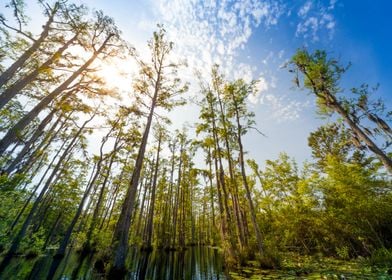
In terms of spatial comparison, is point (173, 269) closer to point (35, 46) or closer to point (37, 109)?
point (37, 109)

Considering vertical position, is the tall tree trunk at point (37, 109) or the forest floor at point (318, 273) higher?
the tall tree trunk at point (37, 109)

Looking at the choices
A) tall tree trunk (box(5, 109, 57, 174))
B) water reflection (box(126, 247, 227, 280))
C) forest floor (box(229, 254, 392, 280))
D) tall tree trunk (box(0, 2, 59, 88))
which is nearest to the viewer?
forest floor (box(229, 254, 392, 280))

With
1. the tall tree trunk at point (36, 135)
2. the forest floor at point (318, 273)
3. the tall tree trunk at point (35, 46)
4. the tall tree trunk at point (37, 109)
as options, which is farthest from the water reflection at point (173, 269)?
the tall tree trunk at point (36, 135)

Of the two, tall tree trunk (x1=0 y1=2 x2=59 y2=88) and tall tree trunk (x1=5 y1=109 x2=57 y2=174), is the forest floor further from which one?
tall tree trunk (x1=5 y1=109 x2=57 y2=174)

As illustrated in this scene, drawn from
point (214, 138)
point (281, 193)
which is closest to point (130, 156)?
point (214, 138)

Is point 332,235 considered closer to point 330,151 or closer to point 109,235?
point 330,151

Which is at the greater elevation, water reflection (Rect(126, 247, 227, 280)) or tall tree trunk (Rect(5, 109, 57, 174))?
tall tree trunk (Rect(5, 109, 57, 174))

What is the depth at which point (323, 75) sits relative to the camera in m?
11.6

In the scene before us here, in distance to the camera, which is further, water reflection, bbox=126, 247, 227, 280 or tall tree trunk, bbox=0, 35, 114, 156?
water reflection, bbox=126, 247, 227, 280

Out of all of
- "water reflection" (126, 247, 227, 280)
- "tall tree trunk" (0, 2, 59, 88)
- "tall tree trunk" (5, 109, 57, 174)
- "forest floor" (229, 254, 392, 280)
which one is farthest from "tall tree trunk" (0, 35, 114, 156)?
"forest floor" (229, 254, 392, 280)

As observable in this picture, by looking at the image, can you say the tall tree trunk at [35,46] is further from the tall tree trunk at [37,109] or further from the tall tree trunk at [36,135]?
the tall tree trunk at [36,135]

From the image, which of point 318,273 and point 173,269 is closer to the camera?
point 318,273

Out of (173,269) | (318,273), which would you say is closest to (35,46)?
(173,269)

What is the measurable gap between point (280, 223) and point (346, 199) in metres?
5.86
